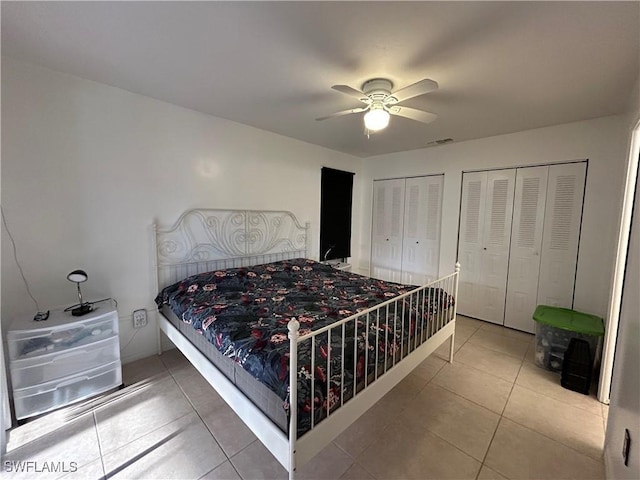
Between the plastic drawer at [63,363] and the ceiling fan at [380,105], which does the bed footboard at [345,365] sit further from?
the plastic drawer at [63,363]

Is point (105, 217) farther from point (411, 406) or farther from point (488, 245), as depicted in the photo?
point (488, 245)

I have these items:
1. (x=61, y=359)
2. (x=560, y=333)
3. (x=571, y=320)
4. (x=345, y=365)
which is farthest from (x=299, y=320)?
(x=571, y=320)

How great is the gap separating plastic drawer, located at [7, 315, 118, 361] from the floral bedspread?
477 mm

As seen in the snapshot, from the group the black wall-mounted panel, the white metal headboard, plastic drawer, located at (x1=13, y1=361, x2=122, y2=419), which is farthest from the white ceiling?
plastic drawer, located at (x1=13, y1=361, x2=122, y2=419)

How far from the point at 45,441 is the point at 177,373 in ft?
2.74

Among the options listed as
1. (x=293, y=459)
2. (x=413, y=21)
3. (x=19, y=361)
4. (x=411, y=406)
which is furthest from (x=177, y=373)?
(x=413, y=21)

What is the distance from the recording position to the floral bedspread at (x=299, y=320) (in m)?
1.32

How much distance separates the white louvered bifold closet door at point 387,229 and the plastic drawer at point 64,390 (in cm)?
376

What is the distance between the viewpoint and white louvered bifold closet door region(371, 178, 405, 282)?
441cm

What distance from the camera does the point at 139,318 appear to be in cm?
254

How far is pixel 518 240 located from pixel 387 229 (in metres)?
1.83

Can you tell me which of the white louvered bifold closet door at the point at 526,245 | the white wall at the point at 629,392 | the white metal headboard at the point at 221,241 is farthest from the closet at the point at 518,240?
the white metal headboard at the point at 221,241

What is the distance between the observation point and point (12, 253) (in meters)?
1.94

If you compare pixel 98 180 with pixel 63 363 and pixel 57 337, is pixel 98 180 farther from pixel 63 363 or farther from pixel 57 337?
pixel 63 363
